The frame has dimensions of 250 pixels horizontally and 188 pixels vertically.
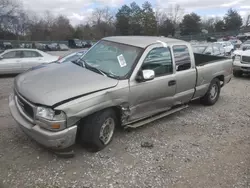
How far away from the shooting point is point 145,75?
4.20 meters

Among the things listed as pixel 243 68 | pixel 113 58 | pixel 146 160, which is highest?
pixel 113 58

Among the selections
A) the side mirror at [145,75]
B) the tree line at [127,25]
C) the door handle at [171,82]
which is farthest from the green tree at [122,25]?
the side mirror at [145,75]

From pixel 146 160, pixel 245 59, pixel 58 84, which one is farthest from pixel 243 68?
pixel 58 84

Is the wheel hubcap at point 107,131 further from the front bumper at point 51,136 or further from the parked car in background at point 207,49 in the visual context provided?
the parked car in background at point 207,49

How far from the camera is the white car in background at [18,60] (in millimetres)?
11000

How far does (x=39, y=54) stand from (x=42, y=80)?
8864 mm

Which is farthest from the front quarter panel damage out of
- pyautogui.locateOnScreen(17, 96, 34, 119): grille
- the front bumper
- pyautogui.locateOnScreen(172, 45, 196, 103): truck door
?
pyautogui.locateOnScreen(172, 45, 196, 103): truck door

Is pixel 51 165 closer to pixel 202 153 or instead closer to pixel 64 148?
pixel 64 148

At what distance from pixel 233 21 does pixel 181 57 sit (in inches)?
3422

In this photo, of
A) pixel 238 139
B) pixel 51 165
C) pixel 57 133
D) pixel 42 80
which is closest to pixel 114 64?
pixel 42 80

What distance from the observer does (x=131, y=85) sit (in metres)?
4.16

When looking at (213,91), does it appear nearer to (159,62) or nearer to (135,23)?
(159,62)

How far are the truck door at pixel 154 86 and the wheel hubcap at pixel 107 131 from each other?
0.45 m

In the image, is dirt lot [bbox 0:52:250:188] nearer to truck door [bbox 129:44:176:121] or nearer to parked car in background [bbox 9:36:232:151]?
parked car in background [bbox 9:36:232:151]
